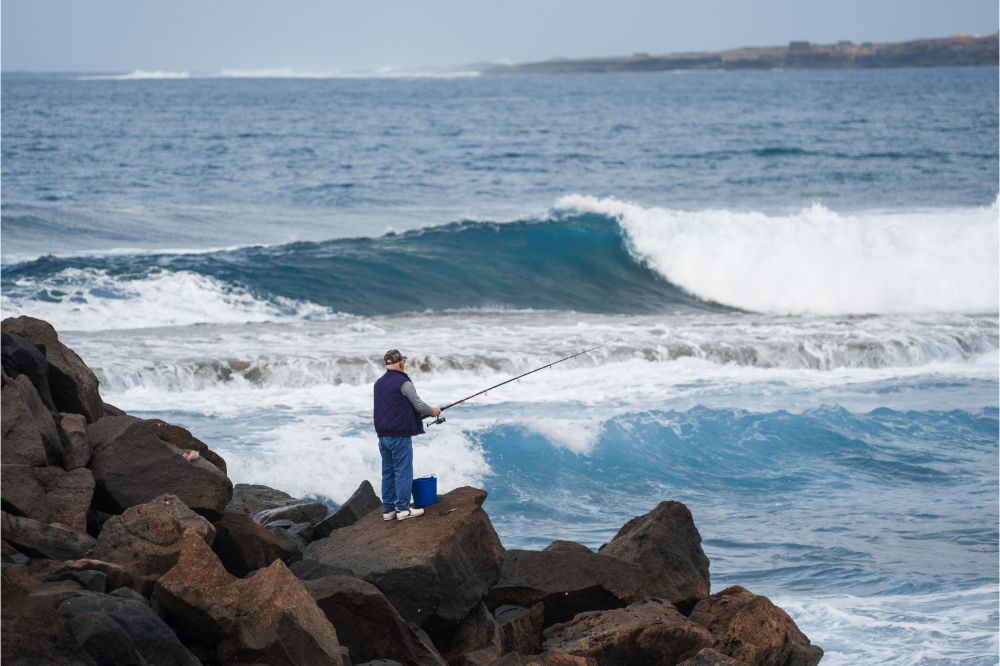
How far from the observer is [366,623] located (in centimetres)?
619

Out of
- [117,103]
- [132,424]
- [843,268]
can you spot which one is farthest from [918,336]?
[117,103]

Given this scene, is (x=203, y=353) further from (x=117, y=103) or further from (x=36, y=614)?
(x=117, y=103)

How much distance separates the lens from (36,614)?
5.17 meters

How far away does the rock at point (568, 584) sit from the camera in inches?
286

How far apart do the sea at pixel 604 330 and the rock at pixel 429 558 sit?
245 centimetres

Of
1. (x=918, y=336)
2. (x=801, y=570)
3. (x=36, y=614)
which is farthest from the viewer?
(x=918, y=336)

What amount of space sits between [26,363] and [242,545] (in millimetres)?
1689

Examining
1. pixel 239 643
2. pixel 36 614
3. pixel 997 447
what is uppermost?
pixel 36 614

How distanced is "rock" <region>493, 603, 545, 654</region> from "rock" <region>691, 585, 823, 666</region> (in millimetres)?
911

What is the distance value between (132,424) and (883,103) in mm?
78741

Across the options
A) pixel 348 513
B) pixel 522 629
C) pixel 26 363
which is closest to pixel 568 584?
pixel 522 629

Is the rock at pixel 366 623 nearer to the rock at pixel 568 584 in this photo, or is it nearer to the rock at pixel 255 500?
the rock at pixel 568 584

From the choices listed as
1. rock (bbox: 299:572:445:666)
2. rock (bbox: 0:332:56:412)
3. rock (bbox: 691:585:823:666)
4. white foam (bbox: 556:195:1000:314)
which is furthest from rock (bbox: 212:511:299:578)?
white foam (bbox: 556:195:1000:314)

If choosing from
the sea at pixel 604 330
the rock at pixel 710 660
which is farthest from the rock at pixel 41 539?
the sea at pixel 604 330
